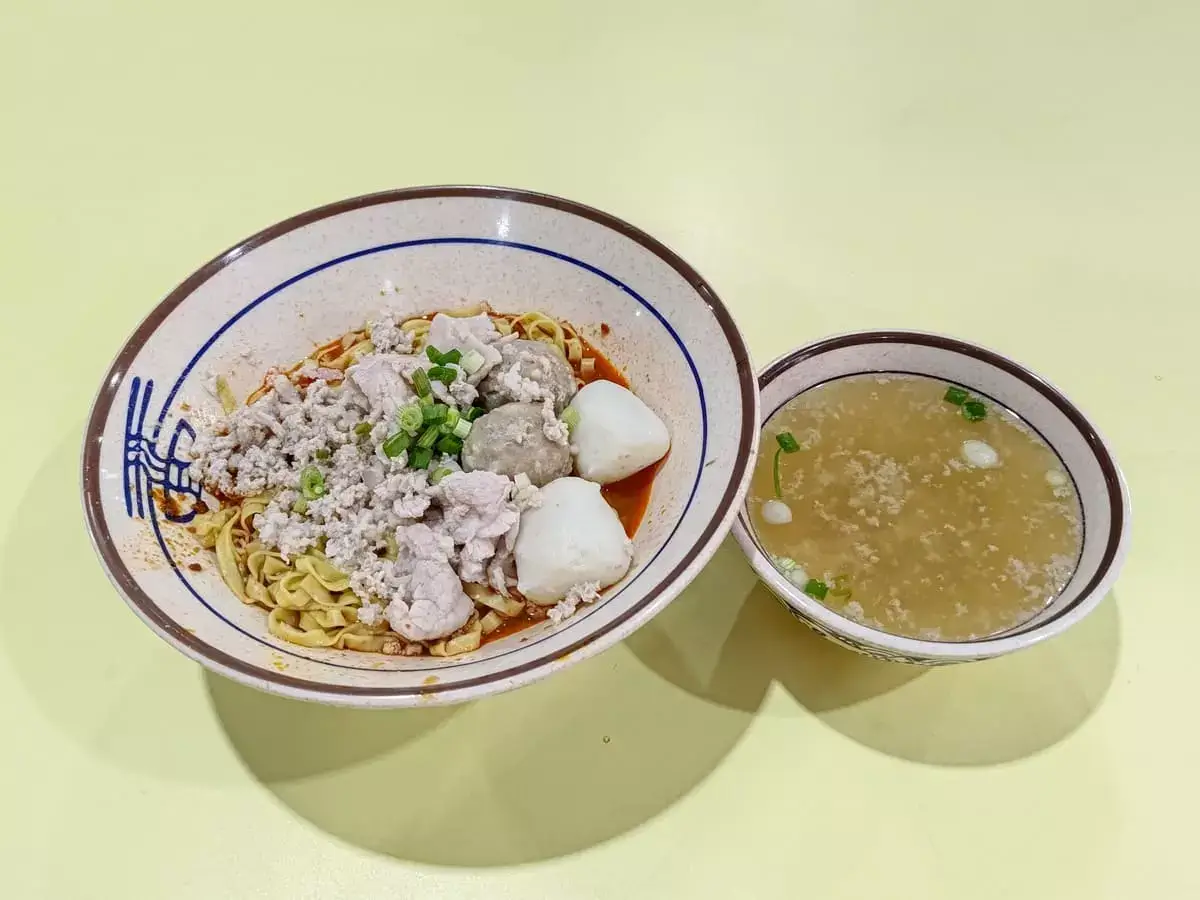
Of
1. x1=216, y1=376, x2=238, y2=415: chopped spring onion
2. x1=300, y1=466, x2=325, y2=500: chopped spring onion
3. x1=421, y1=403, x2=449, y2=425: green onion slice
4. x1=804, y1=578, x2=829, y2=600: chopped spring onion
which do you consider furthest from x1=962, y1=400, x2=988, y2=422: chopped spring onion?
x1=216, y1=376, x2=238, y2=415: chopped spring onion

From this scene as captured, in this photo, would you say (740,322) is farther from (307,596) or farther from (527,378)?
(307,596)

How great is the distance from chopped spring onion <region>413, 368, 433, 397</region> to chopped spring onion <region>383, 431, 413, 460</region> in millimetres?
136

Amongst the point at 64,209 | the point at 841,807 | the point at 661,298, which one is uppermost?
the point at 64,209

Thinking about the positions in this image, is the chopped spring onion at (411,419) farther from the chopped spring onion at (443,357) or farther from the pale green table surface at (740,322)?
the pale green table surface at (740,322)

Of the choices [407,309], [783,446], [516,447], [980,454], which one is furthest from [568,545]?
[980,454]

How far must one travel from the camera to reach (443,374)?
188cm

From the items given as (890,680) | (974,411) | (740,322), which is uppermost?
(740,322)

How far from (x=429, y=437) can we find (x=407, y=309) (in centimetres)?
53

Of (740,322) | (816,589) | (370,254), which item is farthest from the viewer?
(740,322)

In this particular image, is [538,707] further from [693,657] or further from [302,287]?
[302,287]

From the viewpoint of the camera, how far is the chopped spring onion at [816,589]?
173 cm

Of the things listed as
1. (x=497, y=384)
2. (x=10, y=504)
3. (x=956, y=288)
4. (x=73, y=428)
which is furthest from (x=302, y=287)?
(x=956, y=288)

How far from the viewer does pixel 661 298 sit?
190cm

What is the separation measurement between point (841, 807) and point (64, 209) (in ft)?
9.84
